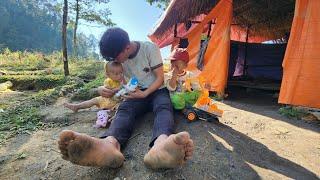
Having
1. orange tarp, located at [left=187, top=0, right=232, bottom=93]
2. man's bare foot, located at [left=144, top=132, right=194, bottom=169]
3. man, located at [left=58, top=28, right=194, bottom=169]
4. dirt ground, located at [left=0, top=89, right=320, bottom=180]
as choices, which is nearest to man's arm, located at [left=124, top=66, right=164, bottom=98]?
man, located at [left=58, top=28, right=194, bottom=169]

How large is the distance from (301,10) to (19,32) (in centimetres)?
5697

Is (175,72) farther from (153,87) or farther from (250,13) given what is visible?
(250,13)

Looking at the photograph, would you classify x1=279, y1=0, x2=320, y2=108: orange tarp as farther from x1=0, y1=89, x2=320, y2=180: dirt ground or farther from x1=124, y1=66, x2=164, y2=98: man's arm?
x1=124, y1=66, x2=164, y2=98: man's arm

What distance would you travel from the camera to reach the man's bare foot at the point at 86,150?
1.89 meters

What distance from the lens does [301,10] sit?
4.77 meters

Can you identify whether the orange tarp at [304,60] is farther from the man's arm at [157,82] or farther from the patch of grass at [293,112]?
the man's arm at [157,82]

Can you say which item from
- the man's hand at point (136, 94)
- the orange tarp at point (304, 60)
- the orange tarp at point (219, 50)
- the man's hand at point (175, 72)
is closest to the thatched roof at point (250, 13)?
the orange tarp at point (219, 50)

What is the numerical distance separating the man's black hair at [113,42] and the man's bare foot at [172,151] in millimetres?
988

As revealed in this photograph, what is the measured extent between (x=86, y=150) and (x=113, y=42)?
99cm

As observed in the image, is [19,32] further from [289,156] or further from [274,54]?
[289,156]

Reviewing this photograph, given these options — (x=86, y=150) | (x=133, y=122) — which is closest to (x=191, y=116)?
(x=133, y=122)

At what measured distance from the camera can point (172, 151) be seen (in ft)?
6.31

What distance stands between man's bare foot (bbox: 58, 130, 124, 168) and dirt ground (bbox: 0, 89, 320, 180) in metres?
0.19

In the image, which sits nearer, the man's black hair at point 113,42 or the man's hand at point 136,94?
the man's black hair at point 113,42
